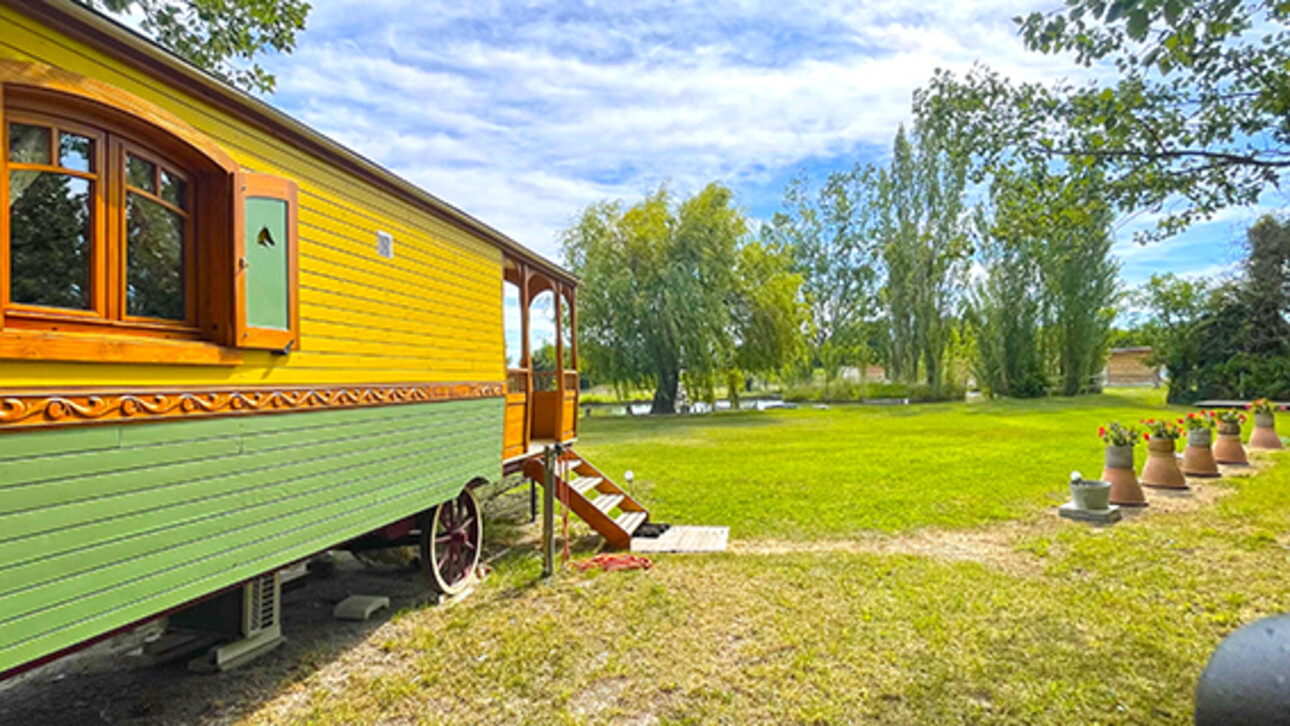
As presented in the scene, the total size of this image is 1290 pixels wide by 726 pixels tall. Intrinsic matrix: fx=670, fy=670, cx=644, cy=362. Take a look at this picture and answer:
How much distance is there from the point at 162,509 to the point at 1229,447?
15151 mm

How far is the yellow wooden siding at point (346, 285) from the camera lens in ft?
8.53

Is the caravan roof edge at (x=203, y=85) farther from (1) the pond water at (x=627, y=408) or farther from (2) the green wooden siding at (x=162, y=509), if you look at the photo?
(1) the pond water at (x=627, y=408)

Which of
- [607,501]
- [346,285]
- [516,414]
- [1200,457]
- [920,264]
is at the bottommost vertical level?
[1200,457]

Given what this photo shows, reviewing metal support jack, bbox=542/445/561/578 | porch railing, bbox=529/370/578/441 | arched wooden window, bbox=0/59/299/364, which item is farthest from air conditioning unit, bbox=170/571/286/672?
porch railing, bbox=529/370/578/441

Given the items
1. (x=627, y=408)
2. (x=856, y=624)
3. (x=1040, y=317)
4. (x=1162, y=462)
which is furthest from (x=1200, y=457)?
(x=1040, y=317)

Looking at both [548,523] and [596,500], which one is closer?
[548,523]

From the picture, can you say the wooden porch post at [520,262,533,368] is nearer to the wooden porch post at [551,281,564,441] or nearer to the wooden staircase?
the wooden porch post at [551,281,564,441]

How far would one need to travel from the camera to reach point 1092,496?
313 inches

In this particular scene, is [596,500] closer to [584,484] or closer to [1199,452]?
[584,484]

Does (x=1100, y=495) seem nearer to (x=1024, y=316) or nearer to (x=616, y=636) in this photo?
(x=616, y=636)

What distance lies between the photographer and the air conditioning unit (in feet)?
14.0

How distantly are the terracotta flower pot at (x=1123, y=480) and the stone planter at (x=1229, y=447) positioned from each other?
465cm

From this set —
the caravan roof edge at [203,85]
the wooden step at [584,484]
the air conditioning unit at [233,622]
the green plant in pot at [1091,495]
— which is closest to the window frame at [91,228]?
the caravan roof edge at [203,85]

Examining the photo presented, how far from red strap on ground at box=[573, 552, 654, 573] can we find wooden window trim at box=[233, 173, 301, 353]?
3685 millimetres
